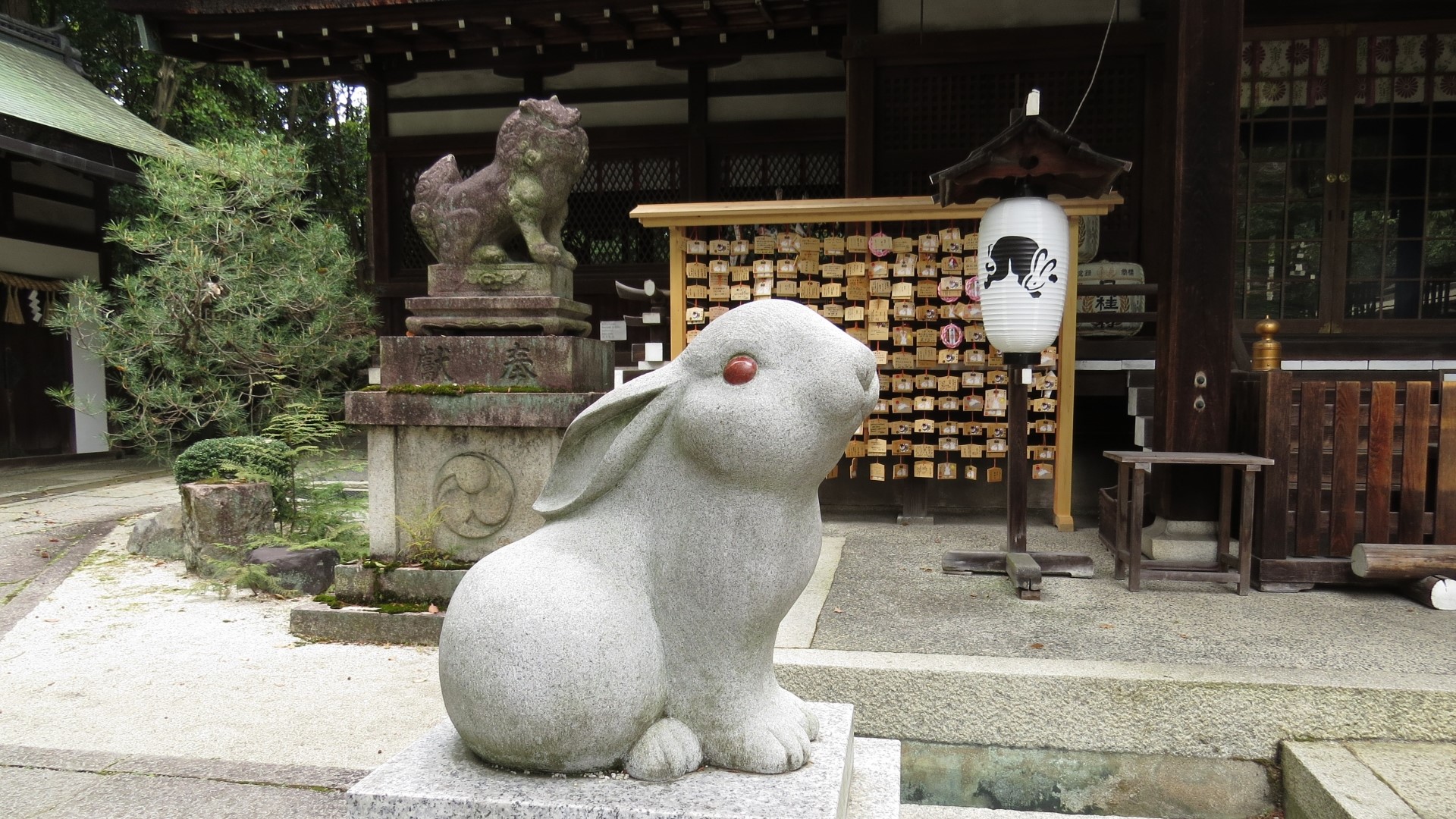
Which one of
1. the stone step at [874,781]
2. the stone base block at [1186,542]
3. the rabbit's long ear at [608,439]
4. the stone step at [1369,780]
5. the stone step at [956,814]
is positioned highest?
the rabbit's long ear at [608,439]

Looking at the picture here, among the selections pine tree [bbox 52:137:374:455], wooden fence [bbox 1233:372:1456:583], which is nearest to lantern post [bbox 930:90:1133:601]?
wooden fence [bbox 1233:372:1456:583]

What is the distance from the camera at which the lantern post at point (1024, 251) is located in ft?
16.4

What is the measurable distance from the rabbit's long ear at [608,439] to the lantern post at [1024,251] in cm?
330

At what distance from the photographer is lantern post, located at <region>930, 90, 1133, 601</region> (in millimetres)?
4988

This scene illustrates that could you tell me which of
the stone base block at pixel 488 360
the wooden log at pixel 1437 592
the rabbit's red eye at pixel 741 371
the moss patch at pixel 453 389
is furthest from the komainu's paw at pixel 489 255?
the wooden log at pixel 1437 592

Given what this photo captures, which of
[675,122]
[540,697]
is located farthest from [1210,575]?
[675,122]

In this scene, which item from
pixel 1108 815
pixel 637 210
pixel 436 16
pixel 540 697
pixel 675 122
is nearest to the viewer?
pixel 540 697

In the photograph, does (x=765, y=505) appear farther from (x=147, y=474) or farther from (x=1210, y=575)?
(x=147, y=474)

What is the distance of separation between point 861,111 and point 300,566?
6.11 m

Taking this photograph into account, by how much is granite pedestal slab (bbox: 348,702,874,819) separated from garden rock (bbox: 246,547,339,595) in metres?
4.60

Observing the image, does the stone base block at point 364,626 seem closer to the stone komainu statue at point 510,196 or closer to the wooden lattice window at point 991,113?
the stone komainu statue at point 510,196

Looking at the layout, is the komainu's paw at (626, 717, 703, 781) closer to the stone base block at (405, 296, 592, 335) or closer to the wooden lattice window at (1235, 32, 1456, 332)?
the stone base block at (405, 296, 592, 335)

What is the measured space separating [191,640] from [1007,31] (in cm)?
794

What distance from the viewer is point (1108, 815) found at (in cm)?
340
